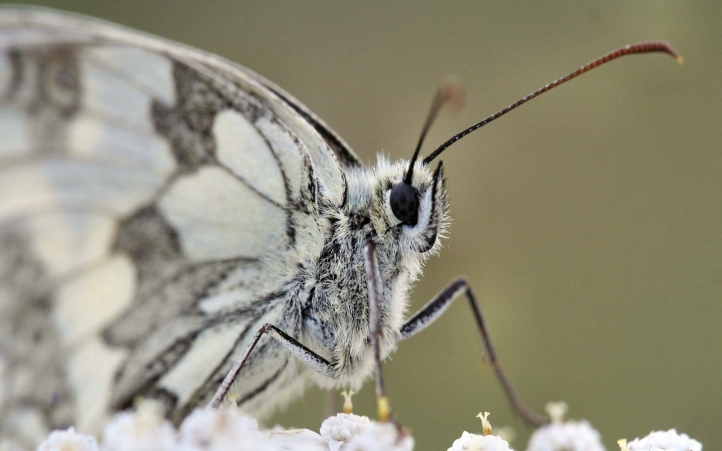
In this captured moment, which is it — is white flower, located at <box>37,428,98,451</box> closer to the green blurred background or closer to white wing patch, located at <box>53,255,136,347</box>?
white wing patch, located at <box>53,255,136,347</box>

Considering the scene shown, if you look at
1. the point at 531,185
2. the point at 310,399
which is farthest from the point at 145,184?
the point at 531,185

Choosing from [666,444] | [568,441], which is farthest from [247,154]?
[666,444]

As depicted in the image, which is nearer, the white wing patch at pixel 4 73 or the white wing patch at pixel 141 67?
the white wing patch at pixel 4 73

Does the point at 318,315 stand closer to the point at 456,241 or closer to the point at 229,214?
the point at 229,214

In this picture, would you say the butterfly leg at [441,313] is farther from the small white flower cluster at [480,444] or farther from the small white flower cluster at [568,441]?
the small white flower cluster at [480,444]

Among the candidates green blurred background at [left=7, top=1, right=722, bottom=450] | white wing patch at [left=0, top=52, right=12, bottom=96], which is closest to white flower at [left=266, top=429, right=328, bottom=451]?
white wing patch at [left=0, top=52, right=12, bottom=96]

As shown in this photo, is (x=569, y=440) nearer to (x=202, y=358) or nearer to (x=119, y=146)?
(x=202, y=358)

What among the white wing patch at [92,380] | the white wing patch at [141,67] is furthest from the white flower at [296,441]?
the white wing patch at [141,67]

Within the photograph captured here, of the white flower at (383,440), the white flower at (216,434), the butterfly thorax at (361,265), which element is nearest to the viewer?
the white flower at (216,434)
